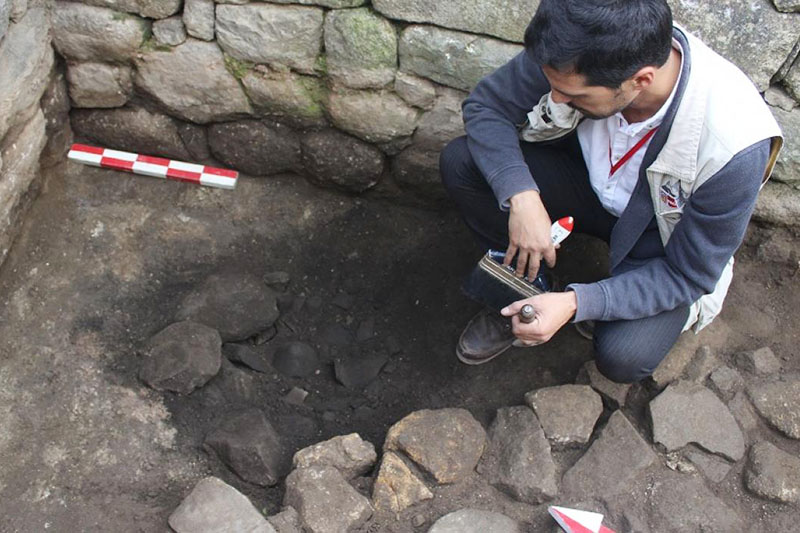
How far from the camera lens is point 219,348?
10.1 feet

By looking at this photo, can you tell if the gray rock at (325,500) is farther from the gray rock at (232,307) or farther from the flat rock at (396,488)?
the gray rock at (232,307)

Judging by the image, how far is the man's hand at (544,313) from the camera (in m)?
2.51

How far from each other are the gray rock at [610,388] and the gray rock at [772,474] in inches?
17.3

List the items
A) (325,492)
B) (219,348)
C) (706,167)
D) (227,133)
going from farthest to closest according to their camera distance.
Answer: (227,133), (219,348), (325,492), (706,167)

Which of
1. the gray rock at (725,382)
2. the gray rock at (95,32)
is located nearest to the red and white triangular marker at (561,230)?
the gray rock at (725,382)

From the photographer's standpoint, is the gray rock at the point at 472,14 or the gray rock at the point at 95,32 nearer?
the gray rock at the point at 472,14

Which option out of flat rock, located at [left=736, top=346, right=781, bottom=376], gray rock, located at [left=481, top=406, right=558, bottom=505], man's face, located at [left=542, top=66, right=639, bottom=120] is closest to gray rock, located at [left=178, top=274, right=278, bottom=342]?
gray rock, located at [left=481, top=406, right=558, bottom=505]

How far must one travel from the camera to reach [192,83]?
339 cm

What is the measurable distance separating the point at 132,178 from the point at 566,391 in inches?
79.7

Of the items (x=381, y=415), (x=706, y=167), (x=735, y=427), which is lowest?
(x=381, y=415)

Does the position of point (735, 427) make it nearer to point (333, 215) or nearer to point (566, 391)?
point (566, 391)

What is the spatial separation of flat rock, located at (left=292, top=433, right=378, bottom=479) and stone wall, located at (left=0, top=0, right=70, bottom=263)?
56.2 inches

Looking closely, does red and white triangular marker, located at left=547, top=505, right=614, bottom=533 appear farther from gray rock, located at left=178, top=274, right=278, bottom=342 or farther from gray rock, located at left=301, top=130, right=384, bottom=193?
gray rock, located at left=301, top=130, right=384, bottom=193

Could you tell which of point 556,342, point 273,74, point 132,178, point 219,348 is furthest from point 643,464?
point 132,178
